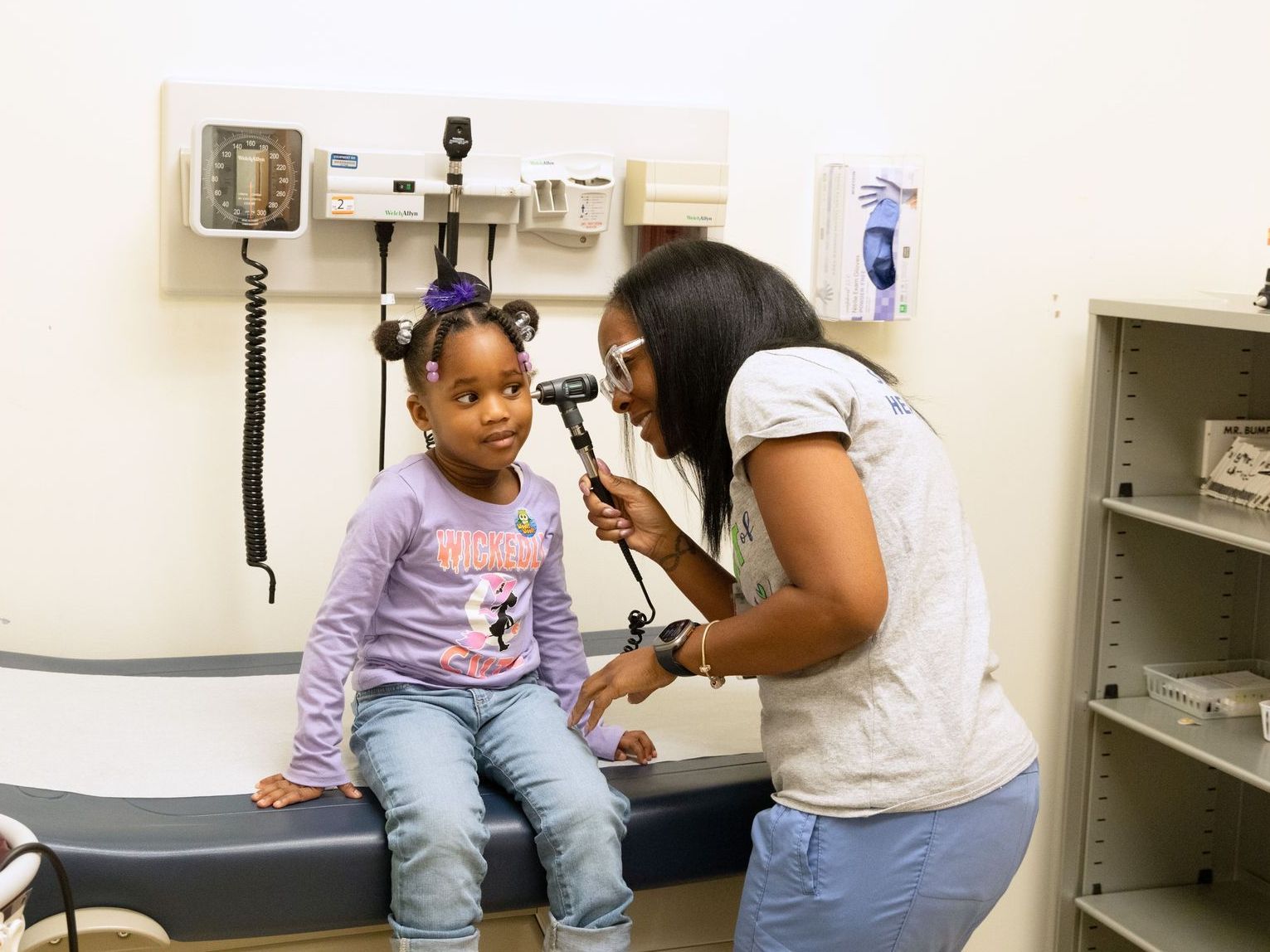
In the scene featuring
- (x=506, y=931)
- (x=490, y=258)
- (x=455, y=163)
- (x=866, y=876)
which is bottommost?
(x=506, y=931)

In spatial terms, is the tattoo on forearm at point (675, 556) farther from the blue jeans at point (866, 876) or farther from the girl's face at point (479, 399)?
the blue jeans at point (866, 876)

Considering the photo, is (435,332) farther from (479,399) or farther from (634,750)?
(634,750)

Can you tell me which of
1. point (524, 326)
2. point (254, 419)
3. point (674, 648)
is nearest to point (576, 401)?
point (524, 326)

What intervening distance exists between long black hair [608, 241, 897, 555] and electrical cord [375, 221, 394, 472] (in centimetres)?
46

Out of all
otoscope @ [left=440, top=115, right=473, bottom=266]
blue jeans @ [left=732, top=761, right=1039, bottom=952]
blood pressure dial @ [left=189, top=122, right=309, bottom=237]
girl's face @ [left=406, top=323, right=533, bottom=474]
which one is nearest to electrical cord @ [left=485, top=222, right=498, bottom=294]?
otoscope @ [left=440, top=115, right=473, bottom=266]

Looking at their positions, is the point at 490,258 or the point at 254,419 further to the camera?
the point at 490,258

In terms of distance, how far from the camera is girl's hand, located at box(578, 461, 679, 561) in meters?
1.54

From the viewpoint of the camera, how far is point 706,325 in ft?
4.55

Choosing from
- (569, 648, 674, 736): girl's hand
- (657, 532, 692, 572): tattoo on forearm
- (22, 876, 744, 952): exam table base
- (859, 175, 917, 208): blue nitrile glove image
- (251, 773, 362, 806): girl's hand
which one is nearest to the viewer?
(22, 876, 744, 952): exam table base

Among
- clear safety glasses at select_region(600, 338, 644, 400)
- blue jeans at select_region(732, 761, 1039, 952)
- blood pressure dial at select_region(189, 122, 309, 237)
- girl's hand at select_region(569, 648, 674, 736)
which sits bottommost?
blue jeans at select_region(732, 761, 1039, 952)

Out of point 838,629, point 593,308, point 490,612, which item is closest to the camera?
point 838,629

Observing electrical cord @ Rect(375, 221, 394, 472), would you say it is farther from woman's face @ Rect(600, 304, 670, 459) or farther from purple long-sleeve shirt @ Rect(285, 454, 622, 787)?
woman's face @ Rect(600, 304, 670, 459)

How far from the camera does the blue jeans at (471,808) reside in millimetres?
1267

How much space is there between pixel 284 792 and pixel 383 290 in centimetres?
71
